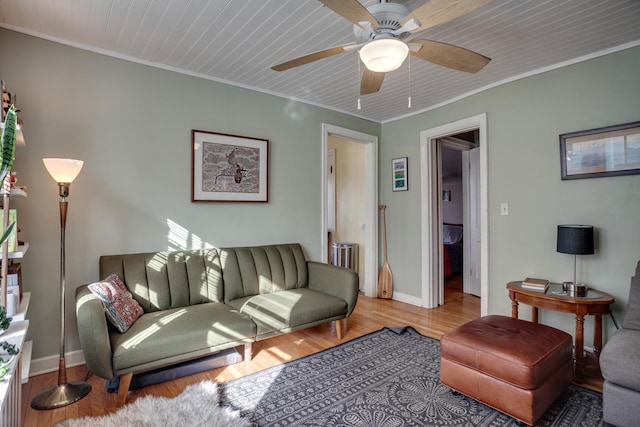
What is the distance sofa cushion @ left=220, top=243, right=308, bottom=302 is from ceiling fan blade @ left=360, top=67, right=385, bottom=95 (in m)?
1.77

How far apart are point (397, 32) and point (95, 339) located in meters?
2.37

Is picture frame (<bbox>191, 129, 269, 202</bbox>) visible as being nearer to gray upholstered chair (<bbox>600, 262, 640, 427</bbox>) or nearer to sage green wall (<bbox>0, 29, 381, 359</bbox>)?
sage green wall (<bbox>0, 29, 381, 359</bbox>)

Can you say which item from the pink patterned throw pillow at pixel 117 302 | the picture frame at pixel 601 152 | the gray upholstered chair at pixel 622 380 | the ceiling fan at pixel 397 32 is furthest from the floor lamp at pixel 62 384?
the picture frame at pixel 601 152

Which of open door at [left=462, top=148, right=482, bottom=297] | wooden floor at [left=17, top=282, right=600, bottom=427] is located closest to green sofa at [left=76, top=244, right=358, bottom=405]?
wooden floor at [left=17, top=282, right=600, bottom=427]

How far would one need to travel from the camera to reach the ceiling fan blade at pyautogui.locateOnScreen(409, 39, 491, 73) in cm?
181

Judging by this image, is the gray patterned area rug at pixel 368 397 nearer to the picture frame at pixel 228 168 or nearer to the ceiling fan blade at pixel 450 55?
the picture frame at pixel 228 168

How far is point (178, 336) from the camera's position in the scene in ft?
6.93

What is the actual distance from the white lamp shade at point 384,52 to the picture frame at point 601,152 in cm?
201

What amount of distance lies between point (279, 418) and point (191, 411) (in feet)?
1.61

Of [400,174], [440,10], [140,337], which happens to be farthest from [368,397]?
[400,174]

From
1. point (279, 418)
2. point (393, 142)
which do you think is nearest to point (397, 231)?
point (393, 142)

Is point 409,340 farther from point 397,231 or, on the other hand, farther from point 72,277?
point 72,277

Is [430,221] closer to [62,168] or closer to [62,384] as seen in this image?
[62,168]

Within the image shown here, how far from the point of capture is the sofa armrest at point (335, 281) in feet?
9.93
